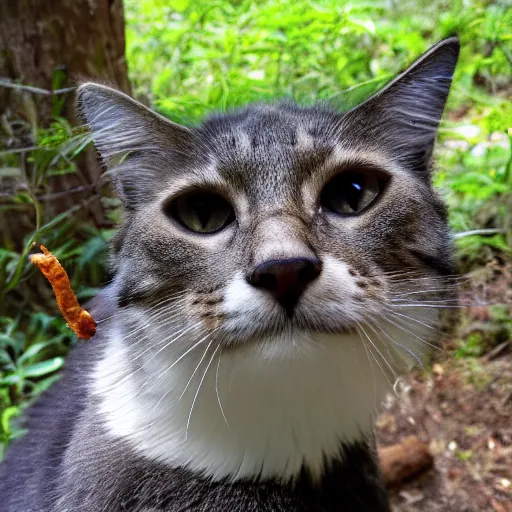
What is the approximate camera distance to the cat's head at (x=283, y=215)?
3.38 ft

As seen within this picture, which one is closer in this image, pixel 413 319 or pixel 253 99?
pixel 413 319

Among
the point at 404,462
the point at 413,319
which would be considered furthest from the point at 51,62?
the point at 404,462

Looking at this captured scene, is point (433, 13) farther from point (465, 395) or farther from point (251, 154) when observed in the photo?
point (251, 154)

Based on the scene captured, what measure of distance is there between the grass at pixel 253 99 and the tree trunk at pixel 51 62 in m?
0.07

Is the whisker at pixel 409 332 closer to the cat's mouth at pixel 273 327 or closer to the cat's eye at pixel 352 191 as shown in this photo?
the cat's mouth at pixel 273 327

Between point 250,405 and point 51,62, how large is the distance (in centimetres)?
191

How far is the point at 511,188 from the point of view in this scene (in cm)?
249

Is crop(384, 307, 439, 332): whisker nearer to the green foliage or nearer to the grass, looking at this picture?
the grass

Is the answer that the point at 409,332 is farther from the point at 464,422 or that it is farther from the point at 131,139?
the point at 464,422

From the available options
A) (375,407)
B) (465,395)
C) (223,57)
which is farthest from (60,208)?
(465,395)

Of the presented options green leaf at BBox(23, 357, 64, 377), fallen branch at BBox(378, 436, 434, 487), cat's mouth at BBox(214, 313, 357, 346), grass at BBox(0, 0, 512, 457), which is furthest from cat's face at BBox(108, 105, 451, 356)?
fallen branch at BBox(378, 436, 434, 487)

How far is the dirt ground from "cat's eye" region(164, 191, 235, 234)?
1.31 metres

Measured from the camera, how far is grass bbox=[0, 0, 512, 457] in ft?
6.61

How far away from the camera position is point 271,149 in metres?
1.25
